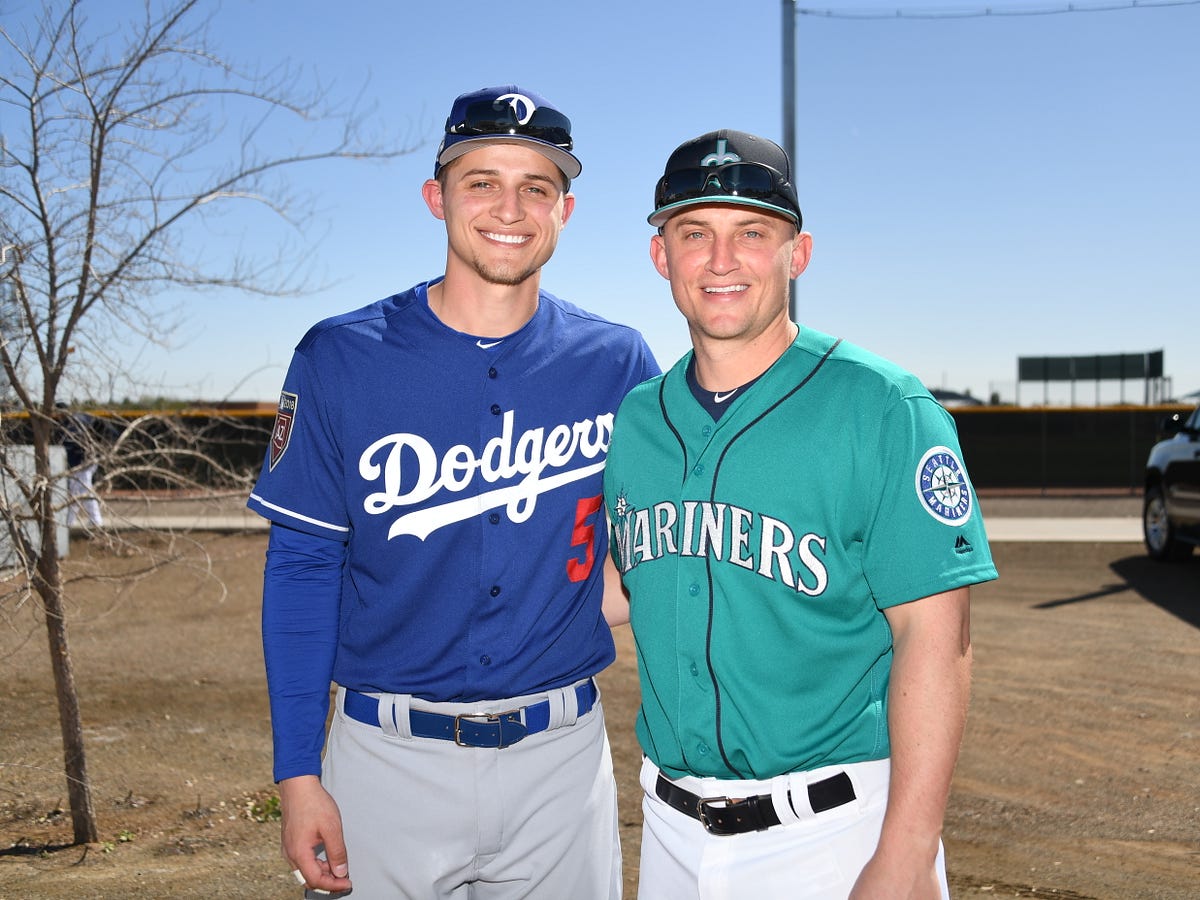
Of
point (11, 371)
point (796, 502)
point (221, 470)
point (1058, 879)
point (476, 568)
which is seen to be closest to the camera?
point (796, 502)

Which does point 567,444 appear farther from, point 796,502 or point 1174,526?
point 1174,526

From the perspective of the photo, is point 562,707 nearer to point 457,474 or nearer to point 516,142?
→ point 457,474

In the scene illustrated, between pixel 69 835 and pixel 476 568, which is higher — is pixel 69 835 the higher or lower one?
the lower one

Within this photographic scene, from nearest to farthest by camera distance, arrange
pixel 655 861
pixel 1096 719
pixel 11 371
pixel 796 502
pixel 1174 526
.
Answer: pixel 796 502, pixel 655 861, pixel 11 371, pixel 1096 719, pixel 1174 526

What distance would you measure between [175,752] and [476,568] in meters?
4.39

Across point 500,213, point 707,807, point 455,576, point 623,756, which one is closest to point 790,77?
point 623,756

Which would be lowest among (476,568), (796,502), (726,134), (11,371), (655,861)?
(655,861)

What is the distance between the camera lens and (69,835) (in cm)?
503

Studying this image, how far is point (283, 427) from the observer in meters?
2.54

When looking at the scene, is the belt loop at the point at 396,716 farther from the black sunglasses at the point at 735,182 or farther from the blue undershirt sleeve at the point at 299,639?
the black sunglasses at the point at 735,182

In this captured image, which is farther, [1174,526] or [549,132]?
[1174,526]

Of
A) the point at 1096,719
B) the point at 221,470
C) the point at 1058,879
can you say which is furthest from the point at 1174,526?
the point at 221,470

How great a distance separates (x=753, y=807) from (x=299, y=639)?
1069mm

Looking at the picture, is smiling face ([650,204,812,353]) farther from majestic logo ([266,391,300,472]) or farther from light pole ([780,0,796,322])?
light pole ([780,0,796,322])
